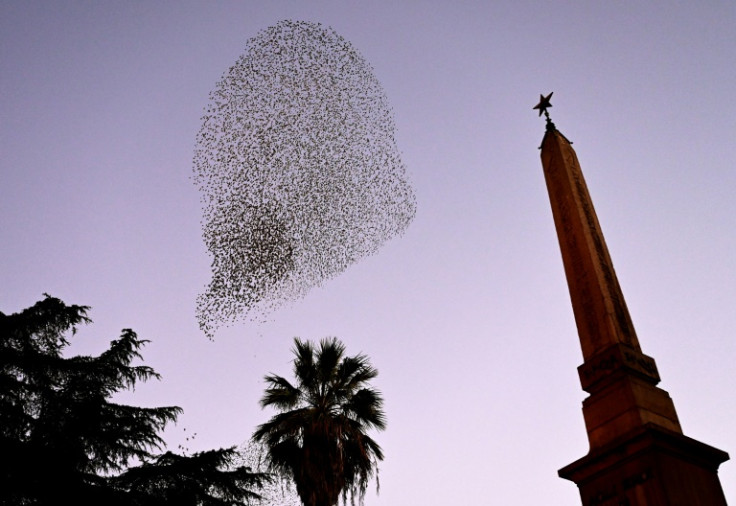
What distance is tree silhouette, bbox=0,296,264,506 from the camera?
11914 mm

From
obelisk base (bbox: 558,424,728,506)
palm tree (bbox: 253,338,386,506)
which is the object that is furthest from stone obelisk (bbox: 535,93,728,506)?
palm tree (bbox: 253,338,386,506)

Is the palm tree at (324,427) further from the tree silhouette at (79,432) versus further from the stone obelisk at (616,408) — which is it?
the stone obelisk at (616,408)

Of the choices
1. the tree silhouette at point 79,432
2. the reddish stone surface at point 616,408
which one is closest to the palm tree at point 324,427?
the tree silhouette at point 79,432

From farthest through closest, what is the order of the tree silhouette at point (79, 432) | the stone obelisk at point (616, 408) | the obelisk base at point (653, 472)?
the tree silhouette at point (79, 432)
the stone obelisk at point (616, 408)
the obelisk base at point (653, 472)

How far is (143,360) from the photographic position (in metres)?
16.8

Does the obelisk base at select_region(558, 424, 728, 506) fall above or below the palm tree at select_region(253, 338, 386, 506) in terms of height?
below

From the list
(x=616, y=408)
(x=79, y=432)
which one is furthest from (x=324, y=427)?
(x=616, y=408)

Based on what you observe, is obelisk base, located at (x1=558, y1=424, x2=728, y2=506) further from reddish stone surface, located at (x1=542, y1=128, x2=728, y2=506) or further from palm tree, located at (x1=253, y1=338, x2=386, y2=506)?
palm tree, located at (x1=253, y1=338, x2=386, y2=506)

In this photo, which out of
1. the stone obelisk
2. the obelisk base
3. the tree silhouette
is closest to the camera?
the obelisk base

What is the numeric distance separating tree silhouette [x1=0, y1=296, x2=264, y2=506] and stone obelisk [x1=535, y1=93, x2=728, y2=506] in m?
9.32

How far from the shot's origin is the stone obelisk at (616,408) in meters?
6.02

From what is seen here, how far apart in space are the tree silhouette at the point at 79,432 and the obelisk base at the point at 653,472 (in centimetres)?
953

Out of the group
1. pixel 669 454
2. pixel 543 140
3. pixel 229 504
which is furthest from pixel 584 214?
pixel 229 504

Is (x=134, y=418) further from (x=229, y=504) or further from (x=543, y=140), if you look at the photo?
(x=543, y=140)
